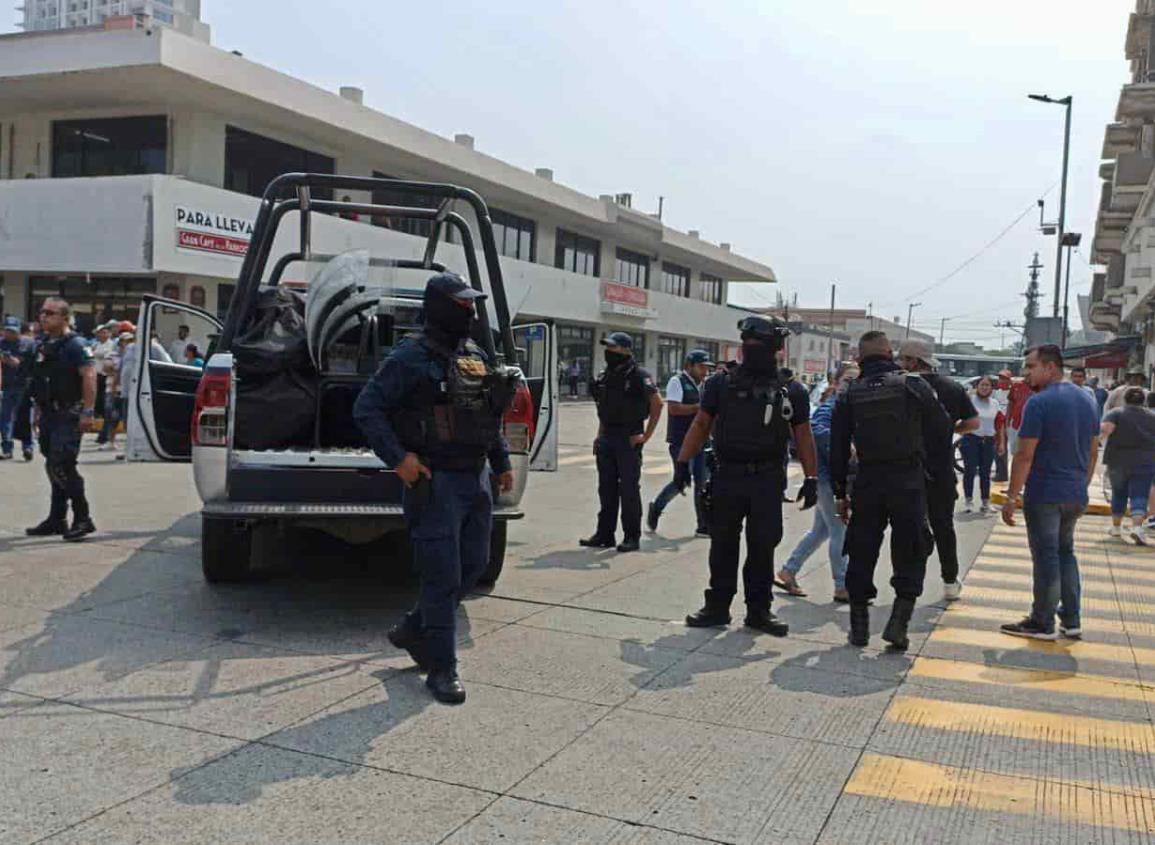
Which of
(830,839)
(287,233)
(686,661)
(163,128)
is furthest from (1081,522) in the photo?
(163,128)

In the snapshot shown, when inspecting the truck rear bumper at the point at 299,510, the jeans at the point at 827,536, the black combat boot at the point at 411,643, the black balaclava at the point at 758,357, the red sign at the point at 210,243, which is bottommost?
the black combat boot at the point at 411,643

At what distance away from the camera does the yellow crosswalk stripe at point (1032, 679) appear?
204 inches

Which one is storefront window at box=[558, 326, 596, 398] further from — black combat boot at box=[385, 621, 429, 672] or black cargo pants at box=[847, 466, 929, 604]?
black combat boot at box=[385, 621, 429, 672]

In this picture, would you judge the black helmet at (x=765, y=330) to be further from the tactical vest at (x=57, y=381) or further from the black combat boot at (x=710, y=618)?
the tactical vest at (x=57, y=381)

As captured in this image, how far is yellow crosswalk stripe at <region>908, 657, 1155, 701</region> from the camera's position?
5.18 m

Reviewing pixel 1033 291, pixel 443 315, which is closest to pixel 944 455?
pixel 443 315

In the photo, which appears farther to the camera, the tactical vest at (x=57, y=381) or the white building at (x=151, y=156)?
the white building at (x=151, y=156)

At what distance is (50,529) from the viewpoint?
812 centimetres

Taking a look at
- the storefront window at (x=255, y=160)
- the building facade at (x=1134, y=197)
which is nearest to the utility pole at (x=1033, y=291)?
Answer: the building facade at (x=1134, y=197)

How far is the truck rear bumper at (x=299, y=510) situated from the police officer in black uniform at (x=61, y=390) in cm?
265

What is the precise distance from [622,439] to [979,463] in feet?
17.8

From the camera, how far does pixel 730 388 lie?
6004mm

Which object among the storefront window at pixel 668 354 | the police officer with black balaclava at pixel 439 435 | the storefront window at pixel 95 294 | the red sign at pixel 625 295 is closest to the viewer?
the police officer with black balaclava at pixel 439 435

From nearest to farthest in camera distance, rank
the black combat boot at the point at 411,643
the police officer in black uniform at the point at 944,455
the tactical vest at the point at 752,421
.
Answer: the black combat boot at the point at 411,643
the tactical vest at the point at 752,421
the police officer in black uniform at the point at 944,455
